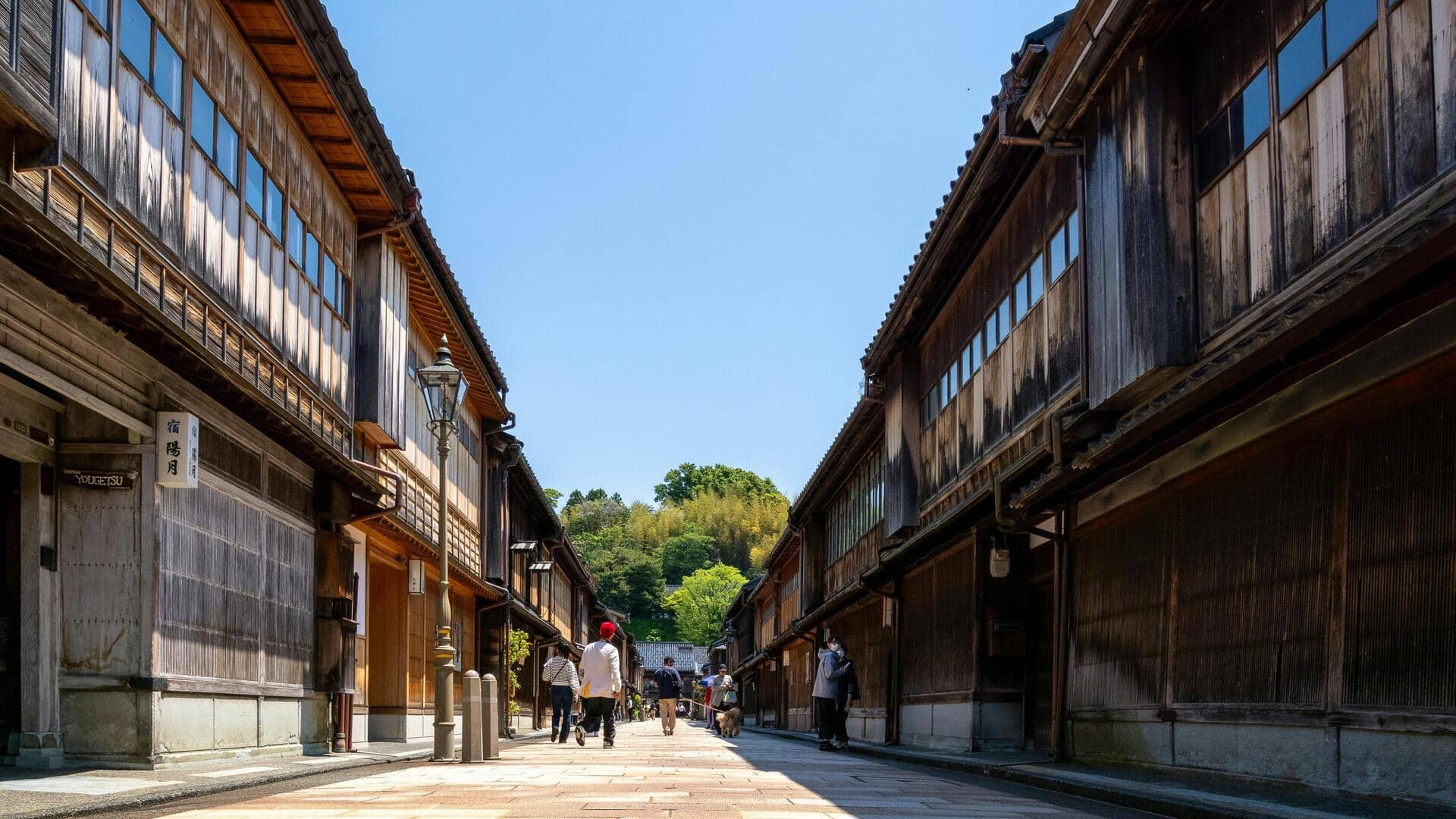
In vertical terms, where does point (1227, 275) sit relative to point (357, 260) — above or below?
below

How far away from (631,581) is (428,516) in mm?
111588

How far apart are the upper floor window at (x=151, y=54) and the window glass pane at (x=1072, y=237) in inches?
362

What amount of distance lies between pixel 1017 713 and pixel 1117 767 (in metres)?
6.58

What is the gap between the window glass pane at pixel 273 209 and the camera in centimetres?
1712

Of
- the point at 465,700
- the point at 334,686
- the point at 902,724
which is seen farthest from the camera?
the point at 902,724

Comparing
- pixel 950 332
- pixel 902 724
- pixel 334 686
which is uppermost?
pixel 950 332

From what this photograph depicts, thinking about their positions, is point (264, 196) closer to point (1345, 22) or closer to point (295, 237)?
point (295, 237)

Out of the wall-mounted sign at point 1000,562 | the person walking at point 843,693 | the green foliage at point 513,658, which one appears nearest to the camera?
the wall-mounted sign at point 1000,562

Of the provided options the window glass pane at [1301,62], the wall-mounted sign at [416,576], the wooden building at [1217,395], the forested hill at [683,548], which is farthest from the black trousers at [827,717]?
the forested hill at [683,548]

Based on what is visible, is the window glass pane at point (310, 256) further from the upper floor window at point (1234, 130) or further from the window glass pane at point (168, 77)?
the upper floor window at point (1234, 130)

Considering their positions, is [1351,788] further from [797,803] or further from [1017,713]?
[1017,713]

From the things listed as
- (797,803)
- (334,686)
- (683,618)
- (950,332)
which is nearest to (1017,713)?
(950,332)

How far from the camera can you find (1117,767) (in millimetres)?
13258

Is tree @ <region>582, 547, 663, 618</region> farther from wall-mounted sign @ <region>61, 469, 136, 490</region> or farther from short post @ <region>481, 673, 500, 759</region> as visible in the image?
wall-mounted sign @ <region>61, 469, 136, 490</region>
